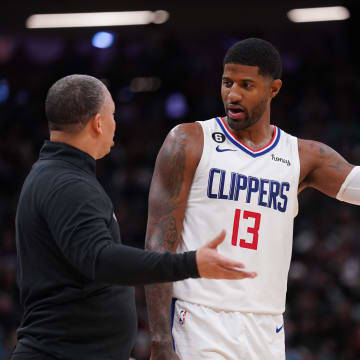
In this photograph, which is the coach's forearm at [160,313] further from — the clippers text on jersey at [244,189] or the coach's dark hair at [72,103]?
the coach's dark hair at [72,103]

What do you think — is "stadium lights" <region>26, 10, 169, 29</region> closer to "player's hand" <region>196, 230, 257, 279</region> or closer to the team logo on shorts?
the team logo on shorts

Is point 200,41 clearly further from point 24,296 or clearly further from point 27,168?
point 24,296

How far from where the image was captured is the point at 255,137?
418cm

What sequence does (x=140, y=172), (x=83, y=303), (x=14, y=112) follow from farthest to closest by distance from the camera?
(x=14, y=112) < (x=140, y=172) < (x=83, y=303)

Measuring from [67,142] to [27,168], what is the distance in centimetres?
899

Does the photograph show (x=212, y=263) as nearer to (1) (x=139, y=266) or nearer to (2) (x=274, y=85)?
(1) (x=139, y=266)

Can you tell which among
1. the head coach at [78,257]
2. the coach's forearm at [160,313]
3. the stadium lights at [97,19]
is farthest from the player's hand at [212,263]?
the stadium lights at [97,19]

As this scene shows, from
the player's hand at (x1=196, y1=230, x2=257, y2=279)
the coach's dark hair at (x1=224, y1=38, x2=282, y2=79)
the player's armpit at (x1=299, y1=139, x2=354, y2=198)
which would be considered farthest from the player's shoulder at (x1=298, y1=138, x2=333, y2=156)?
the player's hand at (x1=196, y1=230, x2=257, y2=279)

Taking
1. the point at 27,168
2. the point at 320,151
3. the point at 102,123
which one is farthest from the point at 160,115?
the point at 102,123

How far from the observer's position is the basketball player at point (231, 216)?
380 centimetres

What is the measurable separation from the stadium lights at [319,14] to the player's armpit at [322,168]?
27.0 ft

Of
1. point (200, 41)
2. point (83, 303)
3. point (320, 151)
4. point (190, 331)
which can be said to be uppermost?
point (200, 41)

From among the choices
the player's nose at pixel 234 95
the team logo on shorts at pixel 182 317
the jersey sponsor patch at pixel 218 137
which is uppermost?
the player's nose at pixel 234 95

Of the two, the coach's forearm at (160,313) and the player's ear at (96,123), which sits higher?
the player's ear at (96,123)
